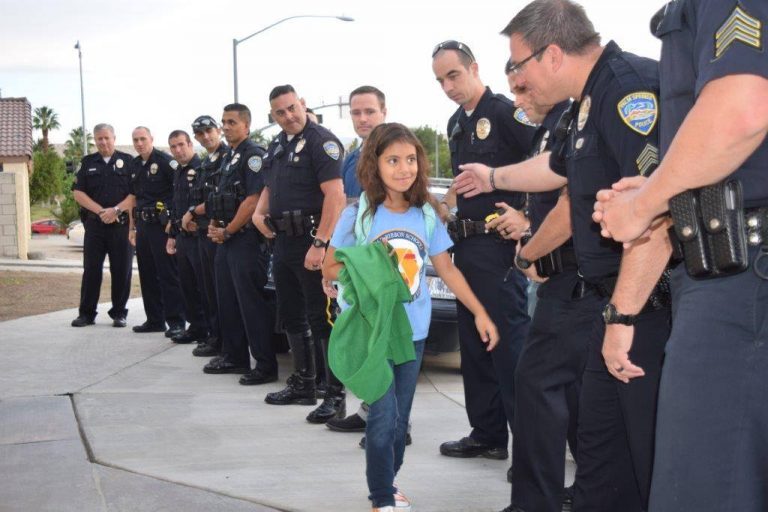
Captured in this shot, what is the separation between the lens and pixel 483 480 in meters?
4.71

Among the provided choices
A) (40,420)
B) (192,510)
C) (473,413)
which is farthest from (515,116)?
(40,420)

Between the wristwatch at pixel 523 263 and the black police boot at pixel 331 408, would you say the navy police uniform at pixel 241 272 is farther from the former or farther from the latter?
the wristwatch at pixel 523 263

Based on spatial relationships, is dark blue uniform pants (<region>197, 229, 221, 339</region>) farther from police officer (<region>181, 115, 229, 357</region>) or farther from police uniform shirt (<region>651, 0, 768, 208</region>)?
police uniform shirt (<region>651, 0, 768, 208</region>)

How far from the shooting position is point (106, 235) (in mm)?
10664

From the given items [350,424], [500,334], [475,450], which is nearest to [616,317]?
[500,334]

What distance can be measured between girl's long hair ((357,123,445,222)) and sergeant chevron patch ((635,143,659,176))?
173 centimetres

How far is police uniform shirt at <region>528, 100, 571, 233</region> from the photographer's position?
3.86m

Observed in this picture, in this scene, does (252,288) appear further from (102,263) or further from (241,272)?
(102,263)

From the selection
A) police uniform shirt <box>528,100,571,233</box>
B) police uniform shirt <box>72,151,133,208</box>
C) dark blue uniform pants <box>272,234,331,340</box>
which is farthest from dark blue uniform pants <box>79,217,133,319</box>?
police uniform shirt <box>528,100,571,233</box>

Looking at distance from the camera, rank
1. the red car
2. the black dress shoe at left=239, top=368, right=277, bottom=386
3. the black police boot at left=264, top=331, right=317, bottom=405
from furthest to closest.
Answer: the red car
the black dress shoe at left=239, top=368, right=277, bottom=386
the black police boot at left=264, top=331, right=317, bottom=405

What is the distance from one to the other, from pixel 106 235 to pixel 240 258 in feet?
12.5

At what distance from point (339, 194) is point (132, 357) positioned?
3139 millimetres

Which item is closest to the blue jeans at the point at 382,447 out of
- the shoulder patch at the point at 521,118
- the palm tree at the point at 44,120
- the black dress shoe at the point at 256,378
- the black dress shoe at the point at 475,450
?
the black dress shoe at the point at 475,450

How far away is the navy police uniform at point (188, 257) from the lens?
9125 millimetres
